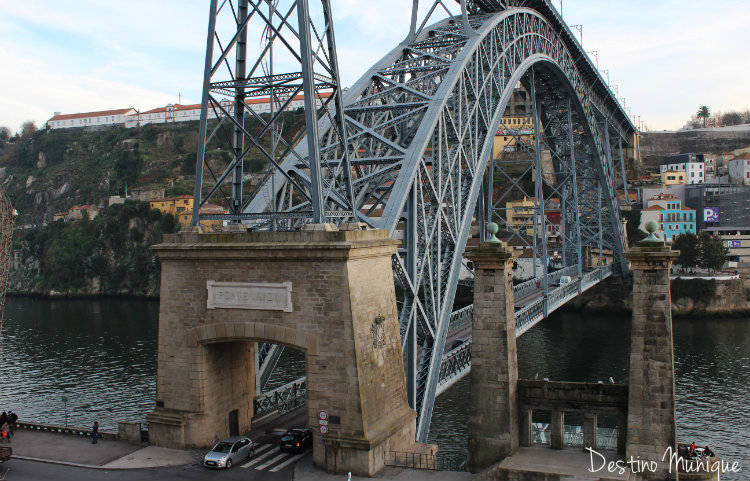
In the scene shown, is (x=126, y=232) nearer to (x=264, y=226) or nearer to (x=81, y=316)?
(x=81, y=316)

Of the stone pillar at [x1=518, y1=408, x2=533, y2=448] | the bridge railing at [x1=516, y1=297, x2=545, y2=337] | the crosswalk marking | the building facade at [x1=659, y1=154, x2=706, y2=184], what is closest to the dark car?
the crosswalk marking

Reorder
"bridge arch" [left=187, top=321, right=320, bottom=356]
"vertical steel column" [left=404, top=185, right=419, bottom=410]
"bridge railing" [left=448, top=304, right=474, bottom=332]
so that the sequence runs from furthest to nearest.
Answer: "bridge railing" [left=448, top=304, right=474, bottom=332] < "vertical steel column" [left=404, top=185, right=419, bottom=410] < "bridge arch" [left=187, top=321, right=320, bottom=356]

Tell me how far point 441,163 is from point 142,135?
134759mm

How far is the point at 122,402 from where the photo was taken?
3588cm

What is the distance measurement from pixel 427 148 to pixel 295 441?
13804 mm

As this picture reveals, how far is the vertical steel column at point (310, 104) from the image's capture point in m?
15.3

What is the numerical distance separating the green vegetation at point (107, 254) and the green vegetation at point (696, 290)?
63.7 metres

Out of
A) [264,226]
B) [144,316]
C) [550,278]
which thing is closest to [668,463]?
[264,226]

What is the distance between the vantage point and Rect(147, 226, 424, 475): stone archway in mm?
14234

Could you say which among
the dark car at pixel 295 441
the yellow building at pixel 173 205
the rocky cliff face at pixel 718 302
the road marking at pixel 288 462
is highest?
the yellow building at pixel 173 205

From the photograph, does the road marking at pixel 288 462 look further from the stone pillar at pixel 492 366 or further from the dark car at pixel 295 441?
the stone pillar at pixel 492 366

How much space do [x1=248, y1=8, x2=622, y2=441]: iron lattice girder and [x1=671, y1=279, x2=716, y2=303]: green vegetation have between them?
37140mm

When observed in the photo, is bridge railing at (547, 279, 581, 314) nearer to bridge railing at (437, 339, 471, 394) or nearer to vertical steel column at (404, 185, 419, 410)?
bridge railing at (437, 339, 471, 394)

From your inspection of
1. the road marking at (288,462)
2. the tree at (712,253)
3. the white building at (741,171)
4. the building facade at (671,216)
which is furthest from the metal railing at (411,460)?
the white building at (741,171)
